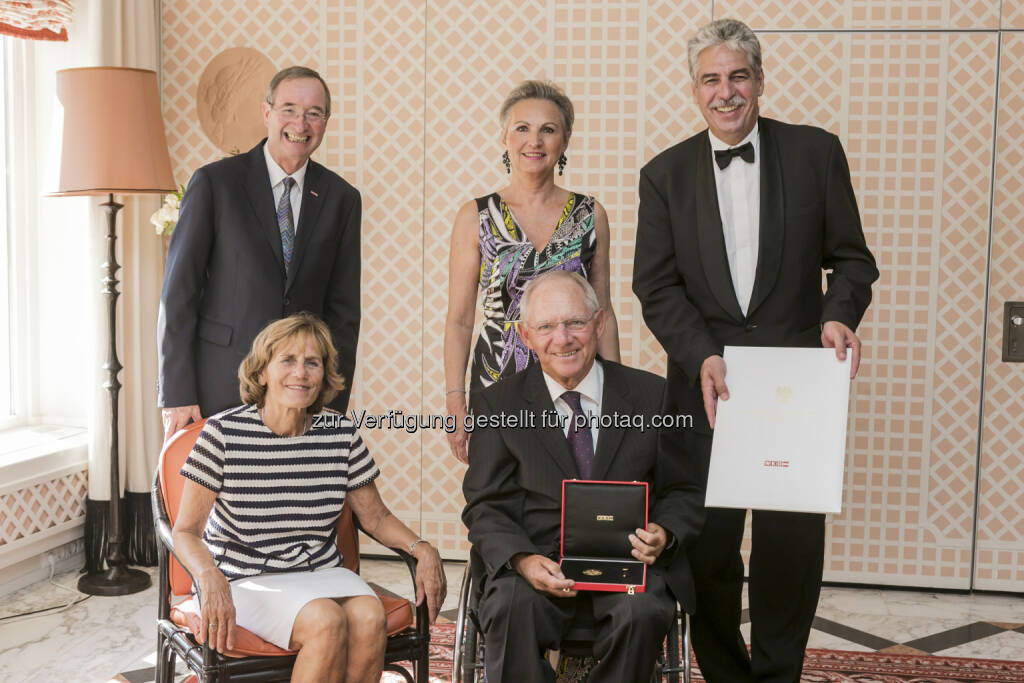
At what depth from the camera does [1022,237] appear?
4.16 meters

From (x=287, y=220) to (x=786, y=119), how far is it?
2330 millimetres

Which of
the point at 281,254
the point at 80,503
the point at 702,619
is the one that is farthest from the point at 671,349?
the point at 80,503

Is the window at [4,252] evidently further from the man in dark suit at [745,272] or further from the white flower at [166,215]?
the man in dark suit at [745,272]

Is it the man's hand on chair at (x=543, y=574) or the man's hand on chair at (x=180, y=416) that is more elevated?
the man's hand on chair at (x=180, y=416)

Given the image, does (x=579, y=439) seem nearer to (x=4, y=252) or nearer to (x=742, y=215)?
(x=742, y=215)

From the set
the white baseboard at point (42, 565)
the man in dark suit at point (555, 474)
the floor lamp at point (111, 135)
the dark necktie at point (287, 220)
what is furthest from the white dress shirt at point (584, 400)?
the white baseboard at point (42, 565)

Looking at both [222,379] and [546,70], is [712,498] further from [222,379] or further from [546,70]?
[546,70]

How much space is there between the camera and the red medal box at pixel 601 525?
7.43 feet

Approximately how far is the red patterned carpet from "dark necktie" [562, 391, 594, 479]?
1157 mm

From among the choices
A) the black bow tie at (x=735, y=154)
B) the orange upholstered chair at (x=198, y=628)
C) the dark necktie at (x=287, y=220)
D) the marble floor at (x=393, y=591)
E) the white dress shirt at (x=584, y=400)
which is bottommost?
the marble floor at (x=393, y=591)

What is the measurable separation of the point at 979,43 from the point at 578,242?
2281 mm

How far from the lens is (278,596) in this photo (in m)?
2.28

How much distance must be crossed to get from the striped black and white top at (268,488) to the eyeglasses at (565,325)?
1.84 ft

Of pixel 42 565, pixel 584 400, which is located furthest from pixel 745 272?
pixel 42 565
